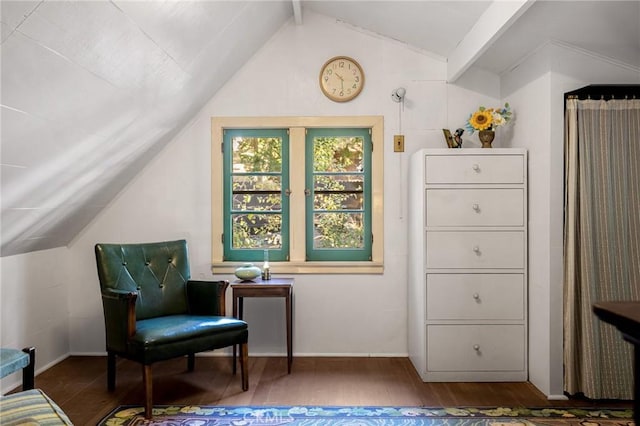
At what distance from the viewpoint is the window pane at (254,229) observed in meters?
3.98

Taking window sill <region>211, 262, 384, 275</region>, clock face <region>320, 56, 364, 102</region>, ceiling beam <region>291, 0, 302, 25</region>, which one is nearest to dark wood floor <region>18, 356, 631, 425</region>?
window sill <region>211, 262, 384, 275</region>

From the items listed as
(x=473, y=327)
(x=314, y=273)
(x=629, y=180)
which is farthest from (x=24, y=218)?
(x=629, y=180)

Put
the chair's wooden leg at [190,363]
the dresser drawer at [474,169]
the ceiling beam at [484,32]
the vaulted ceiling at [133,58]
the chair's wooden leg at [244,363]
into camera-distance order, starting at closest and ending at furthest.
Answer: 1. the vaulted ceiling at [133,58]
2. the ceiling beam at [484,32]
3. the chair's wooden leg at [244,363]
4. the dresser drawer at [474,169]
5. the chair's wooden leg at [190,363]

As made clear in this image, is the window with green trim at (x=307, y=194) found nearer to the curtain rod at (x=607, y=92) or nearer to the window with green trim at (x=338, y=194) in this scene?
the window with green trim at (x=338, y=194)

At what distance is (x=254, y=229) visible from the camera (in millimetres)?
3980

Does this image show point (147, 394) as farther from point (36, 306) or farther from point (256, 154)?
point (256, 154)

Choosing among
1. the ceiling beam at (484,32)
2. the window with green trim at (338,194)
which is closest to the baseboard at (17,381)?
the window with green trim at (338,194)

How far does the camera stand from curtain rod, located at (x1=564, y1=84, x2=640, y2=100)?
2.88 meters

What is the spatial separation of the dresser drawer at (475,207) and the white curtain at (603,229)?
0.43m

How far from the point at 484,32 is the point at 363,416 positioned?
2.30 metres

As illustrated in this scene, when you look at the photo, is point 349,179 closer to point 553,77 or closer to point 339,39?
point 339,39

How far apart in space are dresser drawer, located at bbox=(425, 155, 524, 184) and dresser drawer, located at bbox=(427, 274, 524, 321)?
643 millimetres

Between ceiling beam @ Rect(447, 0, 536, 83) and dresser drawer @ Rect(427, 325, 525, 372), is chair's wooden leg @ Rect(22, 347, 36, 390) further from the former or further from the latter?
ceiling beam @ Rect(447, 0, 536, 83)

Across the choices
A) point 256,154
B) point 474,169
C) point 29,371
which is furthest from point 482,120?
point 29,371
